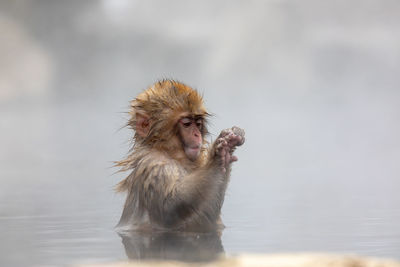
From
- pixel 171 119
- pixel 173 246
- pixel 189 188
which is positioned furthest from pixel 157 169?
pixel 173 246

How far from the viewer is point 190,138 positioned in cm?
499

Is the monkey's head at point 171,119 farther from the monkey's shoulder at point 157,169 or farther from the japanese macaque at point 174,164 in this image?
the monkey's shoulder at point 157,169

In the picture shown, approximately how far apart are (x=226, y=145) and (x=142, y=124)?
77 centimetres

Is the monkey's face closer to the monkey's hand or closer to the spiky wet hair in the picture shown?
the spiky wet hair

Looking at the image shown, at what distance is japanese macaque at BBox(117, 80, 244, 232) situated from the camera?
182 inches

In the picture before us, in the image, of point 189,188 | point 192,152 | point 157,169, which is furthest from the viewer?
point 192,152

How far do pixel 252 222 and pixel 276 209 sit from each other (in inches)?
57.9

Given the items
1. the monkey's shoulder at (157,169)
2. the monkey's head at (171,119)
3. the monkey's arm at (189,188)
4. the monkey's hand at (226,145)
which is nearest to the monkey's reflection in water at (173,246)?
the monkey's arm at (189,188)

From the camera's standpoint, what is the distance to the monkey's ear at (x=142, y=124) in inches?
Result: 200

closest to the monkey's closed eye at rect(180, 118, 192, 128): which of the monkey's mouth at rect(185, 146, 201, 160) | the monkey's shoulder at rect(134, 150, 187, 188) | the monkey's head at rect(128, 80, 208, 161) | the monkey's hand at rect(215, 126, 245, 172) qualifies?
the monkey's head at rect(128, 80, 208, 161)

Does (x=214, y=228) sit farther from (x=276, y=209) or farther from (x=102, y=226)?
(x=276, y=209)

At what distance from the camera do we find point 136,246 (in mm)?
4227

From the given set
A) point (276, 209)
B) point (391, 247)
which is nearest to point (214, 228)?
point (391, 247)

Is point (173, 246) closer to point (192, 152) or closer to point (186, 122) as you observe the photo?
point (192, 152)
